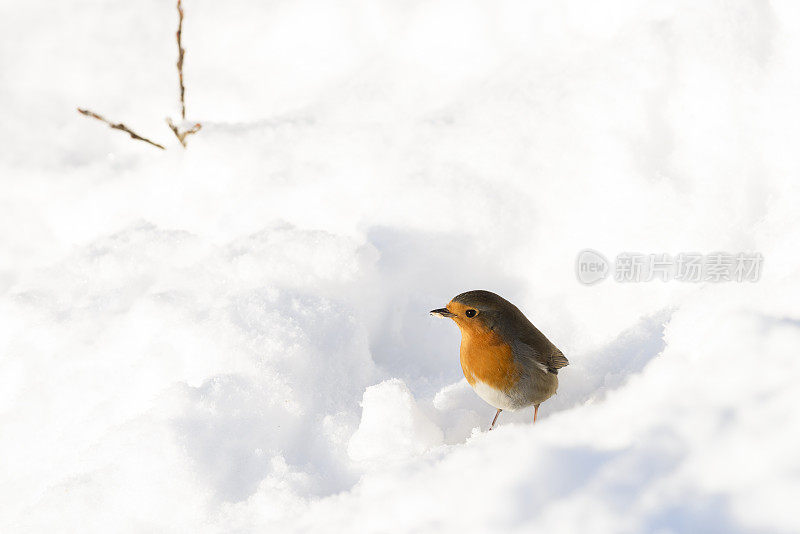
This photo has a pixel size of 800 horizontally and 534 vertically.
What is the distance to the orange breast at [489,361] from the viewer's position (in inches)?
91.4

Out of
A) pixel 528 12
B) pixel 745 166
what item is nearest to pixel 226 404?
pixel 745 166

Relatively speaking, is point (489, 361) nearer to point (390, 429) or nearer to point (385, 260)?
point (390, 429)

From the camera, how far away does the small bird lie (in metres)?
2.33

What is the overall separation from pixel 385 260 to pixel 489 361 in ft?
3.46

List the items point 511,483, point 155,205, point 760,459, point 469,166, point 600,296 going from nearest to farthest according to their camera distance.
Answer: point 760,459
point 511,483
point 600,296
point 469,166
point 155,205

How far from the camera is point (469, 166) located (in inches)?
140

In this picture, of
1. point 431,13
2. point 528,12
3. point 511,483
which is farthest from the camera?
point 431,13

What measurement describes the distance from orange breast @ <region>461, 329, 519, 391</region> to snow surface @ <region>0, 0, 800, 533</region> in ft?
0.69

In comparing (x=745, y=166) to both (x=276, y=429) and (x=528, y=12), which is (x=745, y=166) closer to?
(x=528, y=12)

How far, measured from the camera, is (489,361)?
2354mm

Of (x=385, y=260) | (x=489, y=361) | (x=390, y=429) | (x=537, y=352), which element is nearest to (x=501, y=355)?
(x=489, y=361)

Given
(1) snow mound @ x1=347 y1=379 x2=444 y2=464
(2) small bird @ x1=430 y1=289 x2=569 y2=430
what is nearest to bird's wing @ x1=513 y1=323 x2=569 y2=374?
(2) small bird @ x1=430 y1=289 x2=569 y2=430

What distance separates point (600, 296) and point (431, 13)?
2.35m

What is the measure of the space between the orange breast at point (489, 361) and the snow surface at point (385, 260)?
211mm
